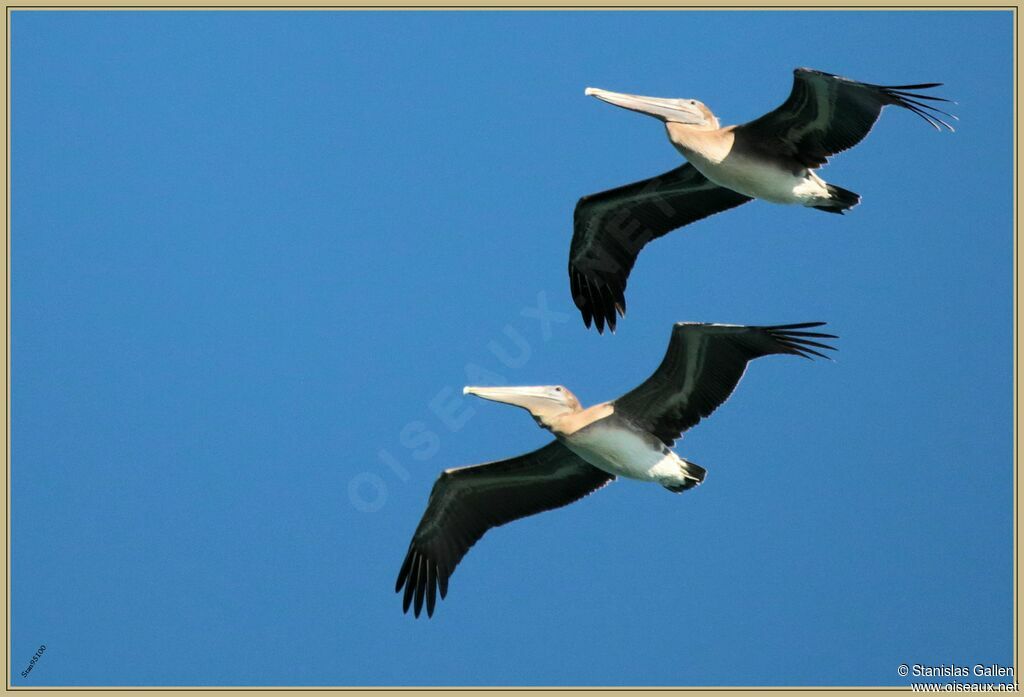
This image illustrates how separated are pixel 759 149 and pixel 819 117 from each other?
0.58 m

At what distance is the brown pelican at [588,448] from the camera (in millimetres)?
14375

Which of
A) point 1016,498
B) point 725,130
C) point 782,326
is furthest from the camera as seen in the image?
point 1016,498

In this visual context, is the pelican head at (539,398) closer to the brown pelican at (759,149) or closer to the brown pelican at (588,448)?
the brown pelican at (588,448)

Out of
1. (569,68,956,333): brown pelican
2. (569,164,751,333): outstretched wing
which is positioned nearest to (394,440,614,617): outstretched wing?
(569,164,751,333): outstretched wing

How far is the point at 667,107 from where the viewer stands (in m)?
15.6

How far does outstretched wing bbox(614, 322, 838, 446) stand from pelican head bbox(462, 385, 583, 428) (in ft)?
1.58

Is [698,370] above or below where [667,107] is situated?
below

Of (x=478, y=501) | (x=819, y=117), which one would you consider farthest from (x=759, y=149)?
(x=478, y=501)

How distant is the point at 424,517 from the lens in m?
16.3

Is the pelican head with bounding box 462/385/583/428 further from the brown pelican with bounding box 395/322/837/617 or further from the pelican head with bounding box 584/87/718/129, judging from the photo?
the pelican head with bounding box 584/87/718/129

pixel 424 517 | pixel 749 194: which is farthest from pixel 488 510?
pixel 749 194

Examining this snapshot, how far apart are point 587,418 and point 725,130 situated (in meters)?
2.82

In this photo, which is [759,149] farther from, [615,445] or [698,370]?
[615,445]
